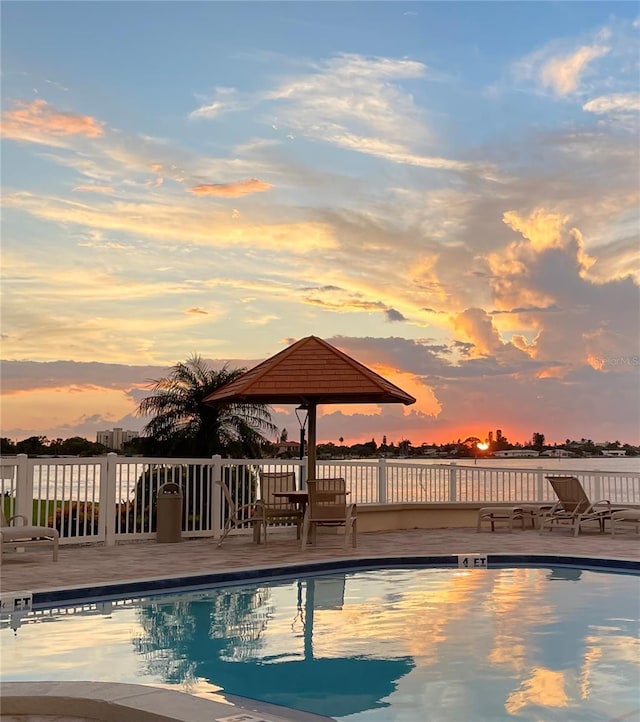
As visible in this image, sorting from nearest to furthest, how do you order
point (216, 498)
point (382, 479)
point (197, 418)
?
point (216, 498) → point (382, 479) → point (197, 418)

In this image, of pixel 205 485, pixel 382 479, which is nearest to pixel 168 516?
pixel 205 485

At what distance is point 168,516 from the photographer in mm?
12305

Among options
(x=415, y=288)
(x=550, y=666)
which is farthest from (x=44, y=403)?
(x=550, y=666)

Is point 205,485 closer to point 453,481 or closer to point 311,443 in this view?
point 311,443

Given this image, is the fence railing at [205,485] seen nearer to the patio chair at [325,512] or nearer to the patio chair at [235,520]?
the patio chair at [235,520]

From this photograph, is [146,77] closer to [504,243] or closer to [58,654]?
[504,243]

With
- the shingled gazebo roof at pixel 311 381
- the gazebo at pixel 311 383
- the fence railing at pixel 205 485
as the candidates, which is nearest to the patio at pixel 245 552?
the fence railing at pixel 205 485

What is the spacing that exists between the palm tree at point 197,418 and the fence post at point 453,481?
9.38 metres

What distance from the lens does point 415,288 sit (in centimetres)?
2064

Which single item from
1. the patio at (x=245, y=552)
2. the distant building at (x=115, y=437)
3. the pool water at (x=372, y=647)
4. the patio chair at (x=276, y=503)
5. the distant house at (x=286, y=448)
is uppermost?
the distant building at (x=115, y=437)

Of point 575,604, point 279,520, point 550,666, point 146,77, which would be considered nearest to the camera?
point 550,666

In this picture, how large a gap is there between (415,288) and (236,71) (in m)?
7.84

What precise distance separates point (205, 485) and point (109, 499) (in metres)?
2.10

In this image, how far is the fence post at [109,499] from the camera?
11.9m
